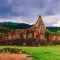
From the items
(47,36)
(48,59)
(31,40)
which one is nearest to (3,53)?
(48,59)

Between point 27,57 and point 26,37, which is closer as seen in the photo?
point 27,57

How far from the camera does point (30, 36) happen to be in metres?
47.6

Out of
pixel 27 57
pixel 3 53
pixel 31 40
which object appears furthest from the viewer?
pixel 31 40

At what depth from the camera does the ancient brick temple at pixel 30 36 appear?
47156 millimetres

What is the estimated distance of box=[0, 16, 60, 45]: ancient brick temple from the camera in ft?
155

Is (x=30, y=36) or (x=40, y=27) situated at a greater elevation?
(x=40, y=27)

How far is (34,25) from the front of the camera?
48125mm

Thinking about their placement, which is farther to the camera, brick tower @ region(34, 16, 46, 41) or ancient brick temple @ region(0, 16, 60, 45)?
brick tower @ region(34, 16, 46, 41)

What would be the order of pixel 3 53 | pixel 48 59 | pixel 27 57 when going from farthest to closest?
1. pixel 3 53
2. pixel 27 57
3. pixel 48 59

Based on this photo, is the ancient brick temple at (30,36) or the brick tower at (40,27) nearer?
the ancient brick temple at (30,36)

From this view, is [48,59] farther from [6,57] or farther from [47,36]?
[47,36]

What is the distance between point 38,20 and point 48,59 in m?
19.3

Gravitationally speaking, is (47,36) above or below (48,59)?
above

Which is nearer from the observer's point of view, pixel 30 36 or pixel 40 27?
pixel 30 36
